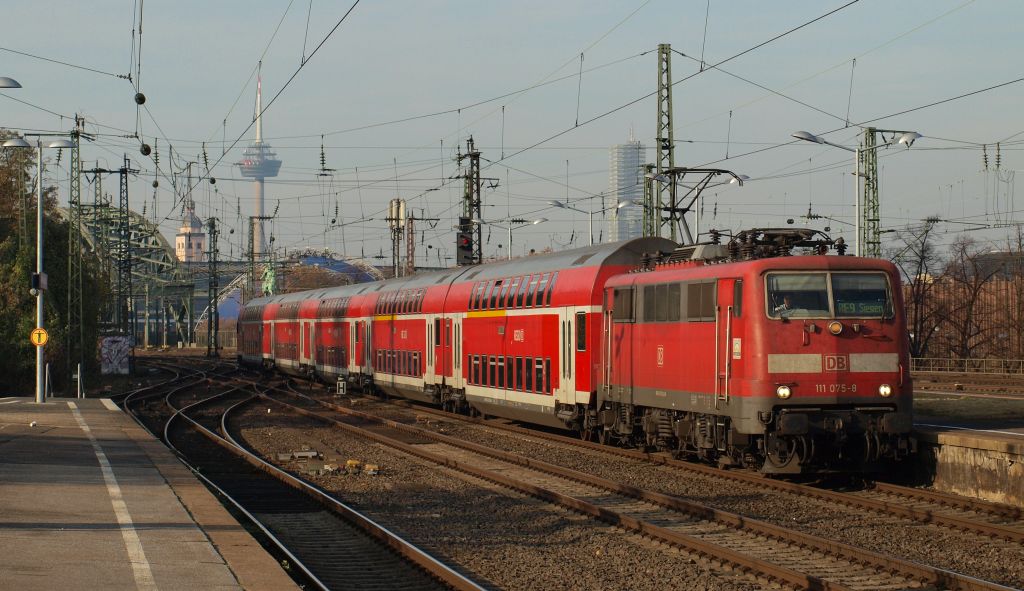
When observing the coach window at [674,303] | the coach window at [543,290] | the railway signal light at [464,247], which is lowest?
the coach window at [674,303]

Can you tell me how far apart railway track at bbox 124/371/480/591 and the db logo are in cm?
724

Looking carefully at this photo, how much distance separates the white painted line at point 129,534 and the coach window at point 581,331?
9.55 metres

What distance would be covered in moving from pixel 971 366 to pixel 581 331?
34263 mm

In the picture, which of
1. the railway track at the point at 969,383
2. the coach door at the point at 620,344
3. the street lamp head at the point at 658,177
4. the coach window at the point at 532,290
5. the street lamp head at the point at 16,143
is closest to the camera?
the coach door at the point at 620,344

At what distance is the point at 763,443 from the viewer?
1823cm

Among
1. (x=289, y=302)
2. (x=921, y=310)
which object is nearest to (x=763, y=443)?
(x=289, y=302)

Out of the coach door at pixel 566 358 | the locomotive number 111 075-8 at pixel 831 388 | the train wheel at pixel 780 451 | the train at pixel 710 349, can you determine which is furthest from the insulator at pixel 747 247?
the coach door at pixel 566 358

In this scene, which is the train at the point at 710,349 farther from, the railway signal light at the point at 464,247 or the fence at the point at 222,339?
the fence at the point at 222,339

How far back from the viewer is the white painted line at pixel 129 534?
432 inches

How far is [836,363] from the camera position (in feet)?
58.9

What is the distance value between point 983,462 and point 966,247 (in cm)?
6866

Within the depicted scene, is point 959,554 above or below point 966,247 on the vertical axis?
below

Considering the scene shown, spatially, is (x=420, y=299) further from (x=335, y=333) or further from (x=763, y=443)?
(x=763, y=443)

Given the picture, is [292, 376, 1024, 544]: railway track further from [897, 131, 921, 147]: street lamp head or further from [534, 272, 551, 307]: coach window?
[897, 131, 921, 147]: street lamp head
